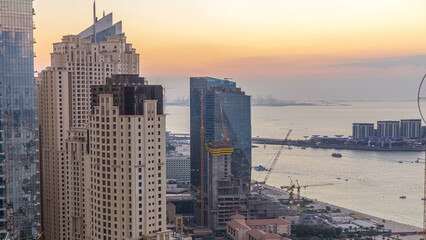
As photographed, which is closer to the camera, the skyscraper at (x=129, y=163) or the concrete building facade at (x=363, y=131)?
the skyscraper at (x=129, y=163)

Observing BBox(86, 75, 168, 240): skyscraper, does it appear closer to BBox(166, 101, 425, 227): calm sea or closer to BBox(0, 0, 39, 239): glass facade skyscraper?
BBox(0, 0, 39, 239): glass facade skyscraper

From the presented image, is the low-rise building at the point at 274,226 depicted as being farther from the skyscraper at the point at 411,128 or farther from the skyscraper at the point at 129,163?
the skyscraper at the point at 411,128

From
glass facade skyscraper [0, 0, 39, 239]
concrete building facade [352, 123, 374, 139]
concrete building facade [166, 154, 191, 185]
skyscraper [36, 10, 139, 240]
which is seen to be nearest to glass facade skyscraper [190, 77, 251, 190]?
concrete building facade [166, 154, 191, 185]

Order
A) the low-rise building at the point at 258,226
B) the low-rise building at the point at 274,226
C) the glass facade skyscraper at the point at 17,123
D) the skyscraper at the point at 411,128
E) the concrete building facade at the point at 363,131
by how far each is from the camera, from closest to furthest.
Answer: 1. the glass facade skyscraper at the point at 17,123
2. the low-rise building at the point at 258,226
3. the low-rise building at the point at 274,226
4. the skyscraper at the point at 411,128
5. the concrete building facade at the point at 363,131

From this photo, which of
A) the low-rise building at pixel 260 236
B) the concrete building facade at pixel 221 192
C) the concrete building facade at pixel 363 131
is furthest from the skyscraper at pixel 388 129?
the low-rise building at pixel 260 236

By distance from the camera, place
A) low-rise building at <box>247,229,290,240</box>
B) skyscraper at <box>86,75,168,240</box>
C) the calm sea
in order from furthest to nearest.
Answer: the calm sea → low-rise building at <box>247,229,290,240</box> → skyscraper at <box>86,75,168,240</box>

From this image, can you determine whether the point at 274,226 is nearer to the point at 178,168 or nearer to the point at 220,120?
the point at 220,120

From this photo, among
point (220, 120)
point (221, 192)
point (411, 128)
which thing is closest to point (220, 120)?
point (220, 120)

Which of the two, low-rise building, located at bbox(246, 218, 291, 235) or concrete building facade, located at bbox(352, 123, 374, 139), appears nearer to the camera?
low-rise building, located at bbox(246, 218, 291, 235)
